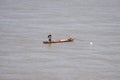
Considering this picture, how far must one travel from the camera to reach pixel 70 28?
72.3 feet

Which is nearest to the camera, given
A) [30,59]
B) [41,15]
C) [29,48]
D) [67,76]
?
[67,76]

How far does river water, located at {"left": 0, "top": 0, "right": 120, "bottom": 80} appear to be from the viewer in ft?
52.5

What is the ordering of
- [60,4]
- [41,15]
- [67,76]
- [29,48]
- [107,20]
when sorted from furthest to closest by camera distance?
[60,4], [41,15], [107,20], [29,48], [67,76]

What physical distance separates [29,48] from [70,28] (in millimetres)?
4054

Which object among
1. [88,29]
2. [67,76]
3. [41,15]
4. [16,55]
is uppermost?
[41,15]

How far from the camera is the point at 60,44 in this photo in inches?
764

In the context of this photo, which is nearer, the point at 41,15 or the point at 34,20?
the point at 34,20

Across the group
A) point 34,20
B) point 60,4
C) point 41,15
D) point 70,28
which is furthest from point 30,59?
point 60,4

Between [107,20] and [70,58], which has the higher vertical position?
[107,20]

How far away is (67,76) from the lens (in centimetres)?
1553

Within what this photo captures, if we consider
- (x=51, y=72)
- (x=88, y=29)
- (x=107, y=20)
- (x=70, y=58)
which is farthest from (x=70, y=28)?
(x=51, y=72)

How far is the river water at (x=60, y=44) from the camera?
16016 mm

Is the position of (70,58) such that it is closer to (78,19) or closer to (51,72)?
(51,72)

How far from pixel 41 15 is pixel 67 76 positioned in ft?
34.6
